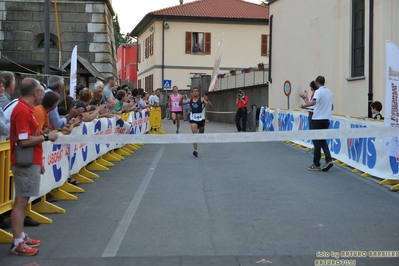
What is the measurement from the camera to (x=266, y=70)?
33062mm

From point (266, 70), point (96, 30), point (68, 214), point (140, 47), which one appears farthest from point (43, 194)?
point (140, 47)

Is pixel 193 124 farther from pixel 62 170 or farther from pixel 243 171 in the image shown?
pixel 62 170

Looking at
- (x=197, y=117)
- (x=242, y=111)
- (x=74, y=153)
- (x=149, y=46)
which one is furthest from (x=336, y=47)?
(x=149, y=46)

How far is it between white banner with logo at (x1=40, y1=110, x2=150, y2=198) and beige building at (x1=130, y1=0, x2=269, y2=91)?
126 feet

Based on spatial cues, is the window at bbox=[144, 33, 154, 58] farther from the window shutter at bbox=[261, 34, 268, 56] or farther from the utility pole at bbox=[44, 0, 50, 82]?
the utility pole at bbox=[44, 0, 50, 82]

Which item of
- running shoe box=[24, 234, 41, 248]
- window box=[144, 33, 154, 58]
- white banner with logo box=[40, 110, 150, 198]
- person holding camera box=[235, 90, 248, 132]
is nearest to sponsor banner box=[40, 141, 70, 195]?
white banner with logo box=[40, 110, 150, 198]

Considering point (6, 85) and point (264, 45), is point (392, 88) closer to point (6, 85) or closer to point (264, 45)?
point (6, 85)

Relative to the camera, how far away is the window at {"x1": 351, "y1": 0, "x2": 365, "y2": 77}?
68.0ft

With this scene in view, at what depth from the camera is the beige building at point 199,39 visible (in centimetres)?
5522

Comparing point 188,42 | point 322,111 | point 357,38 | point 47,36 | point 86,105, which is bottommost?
point 322,111

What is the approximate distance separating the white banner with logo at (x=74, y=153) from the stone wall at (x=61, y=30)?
38.3 feet

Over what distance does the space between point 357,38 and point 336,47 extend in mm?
1450

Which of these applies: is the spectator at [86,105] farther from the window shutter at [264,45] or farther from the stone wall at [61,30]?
the window shutter at [264,45]

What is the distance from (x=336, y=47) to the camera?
22.5 metres
